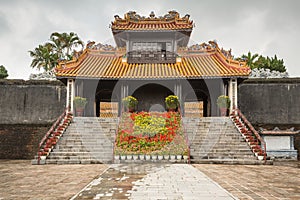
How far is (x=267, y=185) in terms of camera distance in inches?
255

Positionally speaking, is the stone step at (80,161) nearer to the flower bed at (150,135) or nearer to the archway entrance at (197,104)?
the flower bed at (150,135)

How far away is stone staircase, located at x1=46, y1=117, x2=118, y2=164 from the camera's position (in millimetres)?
10703

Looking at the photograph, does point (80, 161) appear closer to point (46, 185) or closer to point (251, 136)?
point (46, 185)

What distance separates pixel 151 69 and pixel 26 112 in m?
8.00

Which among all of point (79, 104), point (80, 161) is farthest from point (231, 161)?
point (79, 104)

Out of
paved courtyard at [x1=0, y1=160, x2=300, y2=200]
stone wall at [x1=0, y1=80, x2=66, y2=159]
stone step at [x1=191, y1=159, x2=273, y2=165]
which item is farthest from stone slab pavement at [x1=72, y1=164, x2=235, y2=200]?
stone wall at [x1=0, y1=80, x2=66, y2=159]

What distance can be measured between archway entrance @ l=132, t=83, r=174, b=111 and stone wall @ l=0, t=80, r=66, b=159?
488 centimetres

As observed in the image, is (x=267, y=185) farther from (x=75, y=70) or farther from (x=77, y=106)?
(x=75, y=70)

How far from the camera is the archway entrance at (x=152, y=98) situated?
1767 centimetres

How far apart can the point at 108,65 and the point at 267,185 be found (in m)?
12.6

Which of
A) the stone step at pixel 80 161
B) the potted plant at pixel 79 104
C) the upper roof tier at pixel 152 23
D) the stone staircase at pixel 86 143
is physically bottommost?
the stone step at pixel 80 161

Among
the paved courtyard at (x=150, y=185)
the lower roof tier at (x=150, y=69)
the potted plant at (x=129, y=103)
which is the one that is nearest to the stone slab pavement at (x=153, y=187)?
the paved courtyard at (x=150, y=185)

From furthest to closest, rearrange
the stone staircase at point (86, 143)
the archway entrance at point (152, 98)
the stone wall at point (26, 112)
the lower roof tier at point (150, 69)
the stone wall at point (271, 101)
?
the archway entrance at point (152, 98) → the stone wall at point (271, 101) → the lower roof tier at point (150, 69) → the stone wall at point (26, 112) → the stone staircase at point (86, 143)

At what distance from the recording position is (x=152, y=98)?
700 inches
